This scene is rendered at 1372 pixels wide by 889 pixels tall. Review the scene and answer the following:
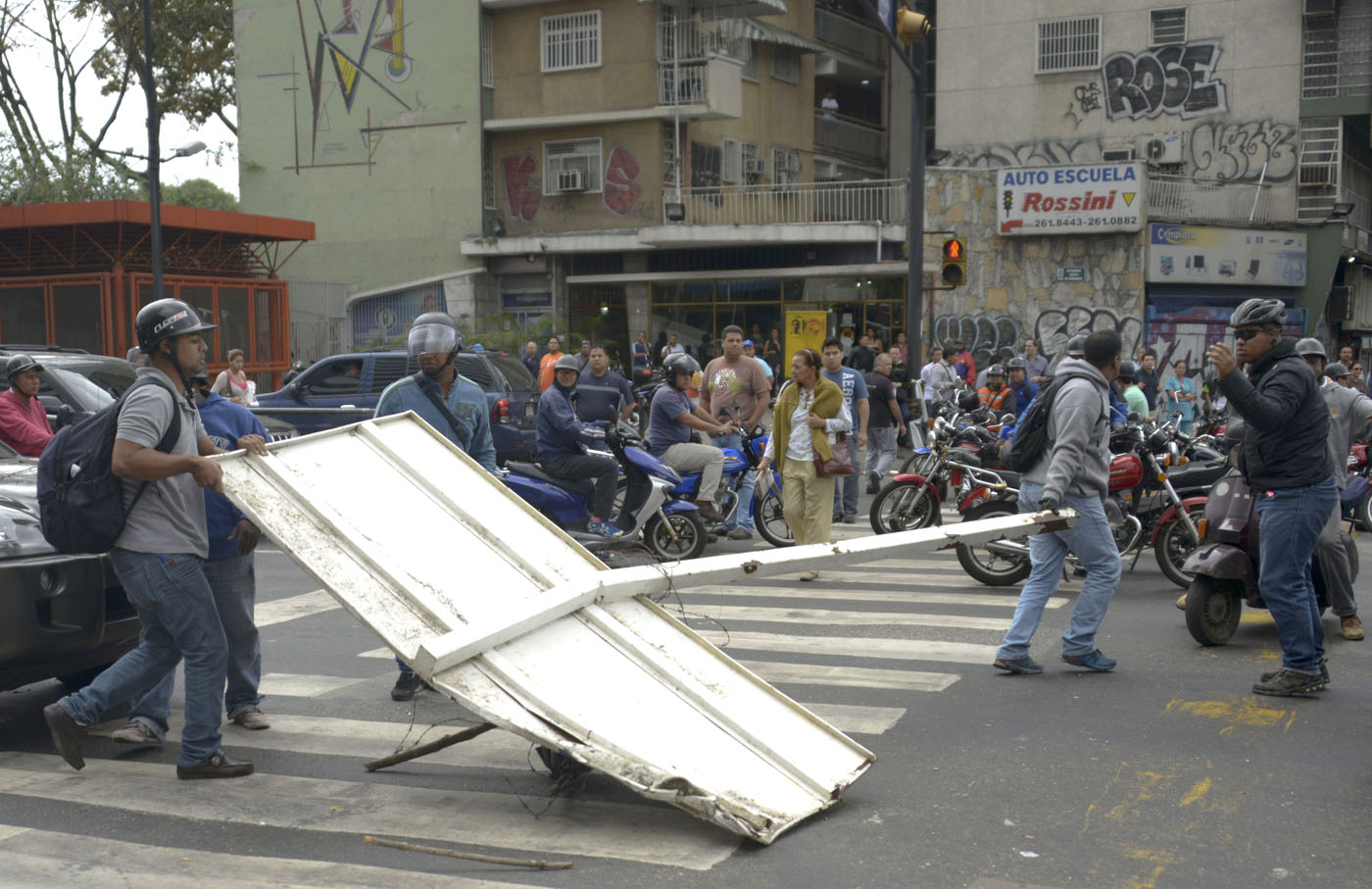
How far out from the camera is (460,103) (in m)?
33.2

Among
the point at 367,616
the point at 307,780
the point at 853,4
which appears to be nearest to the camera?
the point at 367,616

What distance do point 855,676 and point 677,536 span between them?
179 inches

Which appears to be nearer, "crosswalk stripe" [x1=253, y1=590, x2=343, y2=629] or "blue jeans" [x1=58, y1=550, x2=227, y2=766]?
"blue jeans" [x1=58, y1=550, x2=227, y2=766]

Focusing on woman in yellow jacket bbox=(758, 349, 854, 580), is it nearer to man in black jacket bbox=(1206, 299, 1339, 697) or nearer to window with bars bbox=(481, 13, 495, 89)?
man in black jacket bbox=(1206, 299, 1339, 697)

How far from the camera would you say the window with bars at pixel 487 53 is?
32938 mm

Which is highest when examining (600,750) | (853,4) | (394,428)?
(853,4)

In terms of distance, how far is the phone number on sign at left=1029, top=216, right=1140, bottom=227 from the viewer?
86.0ft

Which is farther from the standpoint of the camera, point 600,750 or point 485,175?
point 485,175

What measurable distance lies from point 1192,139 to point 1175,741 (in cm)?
2597

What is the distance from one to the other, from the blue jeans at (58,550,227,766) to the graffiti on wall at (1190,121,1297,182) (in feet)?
90.2

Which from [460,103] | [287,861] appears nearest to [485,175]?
[460,103]

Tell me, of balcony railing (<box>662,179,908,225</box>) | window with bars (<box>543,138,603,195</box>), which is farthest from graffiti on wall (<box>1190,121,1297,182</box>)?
window with bars (<box>543,138,603,195</box>)

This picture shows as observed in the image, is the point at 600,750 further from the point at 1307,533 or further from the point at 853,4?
the point at 853,4

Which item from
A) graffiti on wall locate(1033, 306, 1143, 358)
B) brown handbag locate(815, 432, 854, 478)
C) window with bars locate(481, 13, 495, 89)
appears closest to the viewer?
brown handbag locate(815, 432, 854, 478)
